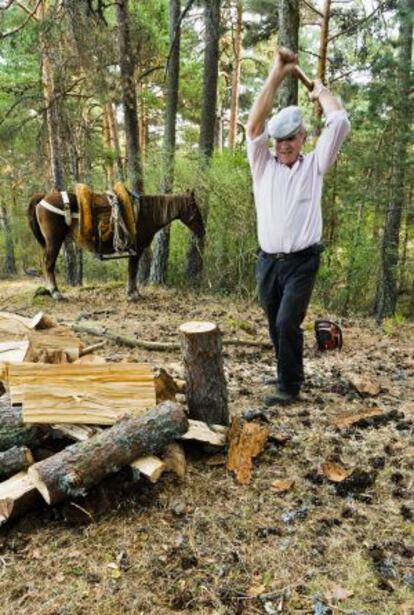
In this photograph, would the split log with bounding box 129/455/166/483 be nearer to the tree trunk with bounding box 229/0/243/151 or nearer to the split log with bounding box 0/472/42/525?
the split log with bounding box 0/472/42/525

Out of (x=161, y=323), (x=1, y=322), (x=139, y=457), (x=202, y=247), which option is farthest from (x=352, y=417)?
(x=202, y=247)

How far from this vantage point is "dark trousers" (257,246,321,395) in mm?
3090

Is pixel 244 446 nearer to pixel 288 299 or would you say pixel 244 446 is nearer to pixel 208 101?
pixel 288 299

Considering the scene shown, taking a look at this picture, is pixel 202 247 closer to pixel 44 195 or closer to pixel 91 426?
pixel 44 195

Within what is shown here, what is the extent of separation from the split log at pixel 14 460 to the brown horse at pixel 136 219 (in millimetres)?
4970

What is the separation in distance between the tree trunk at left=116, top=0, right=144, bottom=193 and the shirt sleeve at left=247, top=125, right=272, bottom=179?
18.1 ft

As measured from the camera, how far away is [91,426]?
2568mm

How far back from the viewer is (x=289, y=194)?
2.99 m

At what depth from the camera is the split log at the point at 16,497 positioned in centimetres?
206

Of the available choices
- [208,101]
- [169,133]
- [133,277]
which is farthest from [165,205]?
[208,101]

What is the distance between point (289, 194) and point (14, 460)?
2.20 m

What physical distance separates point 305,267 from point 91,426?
1658 mm

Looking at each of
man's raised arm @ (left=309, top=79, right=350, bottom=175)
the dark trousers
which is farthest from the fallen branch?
man's raised arm @ (left=309, top=79, right=350, bottom=175)

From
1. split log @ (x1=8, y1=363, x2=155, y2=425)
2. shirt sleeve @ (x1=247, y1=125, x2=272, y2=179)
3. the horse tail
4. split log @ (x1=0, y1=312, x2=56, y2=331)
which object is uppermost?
shirt sleeve @ (x1=247, y1=125, x2=272, y2=179)
